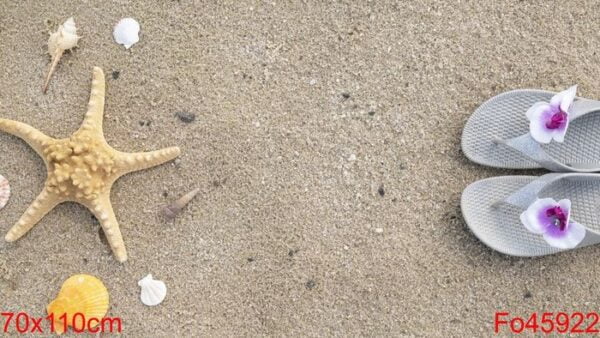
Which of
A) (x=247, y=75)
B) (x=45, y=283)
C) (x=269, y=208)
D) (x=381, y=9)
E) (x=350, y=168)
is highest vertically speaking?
(x=381, y=9)

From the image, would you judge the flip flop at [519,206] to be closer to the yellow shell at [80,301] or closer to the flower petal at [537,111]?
the flower petal at [537,111]

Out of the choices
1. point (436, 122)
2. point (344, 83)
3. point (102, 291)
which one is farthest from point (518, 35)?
point (102, 291)

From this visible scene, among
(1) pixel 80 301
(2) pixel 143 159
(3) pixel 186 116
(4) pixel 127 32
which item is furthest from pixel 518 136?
(1) pixel 80 301

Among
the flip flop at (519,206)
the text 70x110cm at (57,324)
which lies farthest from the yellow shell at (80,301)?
the flip flop at (519,206)

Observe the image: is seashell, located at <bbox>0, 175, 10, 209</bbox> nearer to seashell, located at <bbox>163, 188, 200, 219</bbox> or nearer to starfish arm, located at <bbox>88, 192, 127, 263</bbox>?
starfish arm, located at <bbox>88, 192, 127, 263</bbox>

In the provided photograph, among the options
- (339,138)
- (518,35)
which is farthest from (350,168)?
(518,35)

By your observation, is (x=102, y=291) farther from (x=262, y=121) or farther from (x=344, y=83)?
(x=344, y=83)

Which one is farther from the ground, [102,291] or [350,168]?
[350,168]
